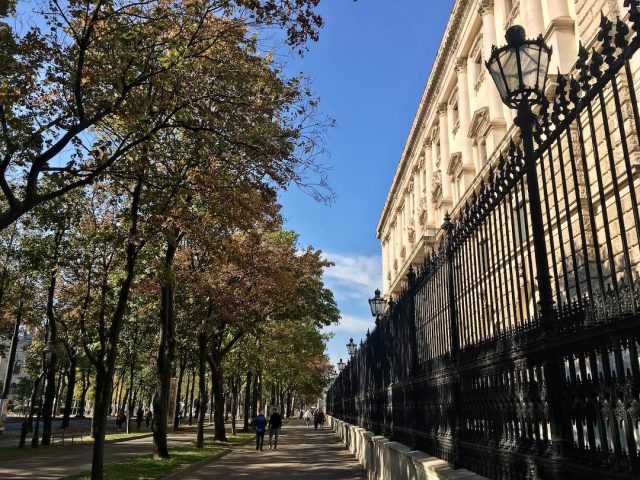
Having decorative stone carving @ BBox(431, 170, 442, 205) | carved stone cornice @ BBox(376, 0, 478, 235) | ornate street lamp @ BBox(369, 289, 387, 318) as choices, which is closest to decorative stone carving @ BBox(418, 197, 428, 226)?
decorative stone carving @ BBox(431, 170, 442, 205)

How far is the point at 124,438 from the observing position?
28000 millimetres

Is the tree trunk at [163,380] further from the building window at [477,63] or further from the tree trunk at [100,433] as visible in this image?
the building window at [477,63]

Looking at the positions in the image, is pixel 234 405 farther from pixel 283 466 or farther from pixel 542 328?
pixel 542 328

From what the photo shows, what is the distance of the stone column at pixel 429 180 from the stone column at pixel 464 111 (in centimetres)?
749

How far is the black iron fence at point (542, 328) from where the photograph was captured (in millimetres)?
2830

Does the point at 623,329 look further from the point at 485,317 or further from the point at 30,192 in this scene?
the point at 30,192

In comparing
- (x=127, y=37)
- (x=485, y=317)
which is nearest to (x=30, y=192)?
(x=127, y=37)

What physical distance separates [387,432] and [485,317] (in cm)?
696

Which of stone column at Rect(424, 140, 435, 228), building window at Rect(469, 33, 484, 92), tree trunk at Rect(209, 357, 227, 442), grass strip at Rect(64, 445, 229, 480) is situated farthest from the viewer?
stone column at Rect(424, 140, 435, 228)

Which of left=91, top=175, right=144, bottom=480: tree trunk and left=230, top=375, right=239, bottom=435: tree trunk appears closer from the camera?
left=91, top=175, right=144, bottom=480: tree trunk

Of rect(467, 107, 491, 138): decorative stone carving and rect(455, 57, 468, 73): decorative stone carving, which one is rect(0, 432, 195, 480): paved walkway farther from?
rect(455, 57, 468, 73): decorative stone carving

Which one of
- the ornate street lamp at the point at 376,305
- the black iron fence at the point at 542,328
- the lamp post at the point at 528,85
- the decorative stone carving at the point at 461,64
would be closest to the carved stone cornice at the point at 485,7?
the decorative stone carving at the point at 461,64

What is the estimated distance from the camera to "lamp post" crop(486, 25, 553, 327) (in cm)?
398

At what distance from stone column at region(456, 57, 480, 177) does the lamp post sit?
25.2 m
